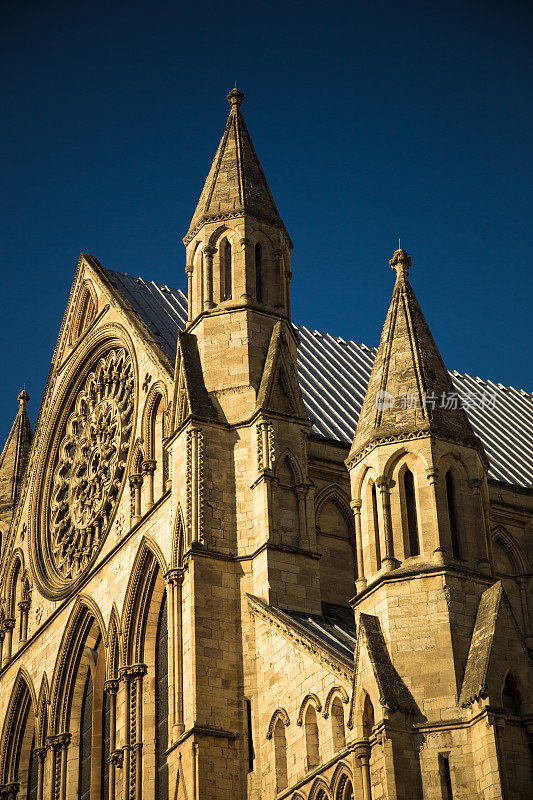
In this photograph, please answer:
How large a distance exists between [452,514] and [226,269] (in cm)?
1212

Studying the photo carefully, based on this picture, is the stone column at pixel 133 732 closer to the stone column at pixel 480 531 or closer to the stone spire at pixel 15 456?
the stone column at pixel 480 531

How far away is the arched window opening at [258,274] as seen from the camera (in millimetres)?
36575

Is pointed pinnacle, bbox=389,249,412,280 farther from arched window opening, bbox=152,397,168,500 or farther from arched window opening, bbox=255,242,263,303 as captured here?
arched window opening, bbox=152,397,168,500

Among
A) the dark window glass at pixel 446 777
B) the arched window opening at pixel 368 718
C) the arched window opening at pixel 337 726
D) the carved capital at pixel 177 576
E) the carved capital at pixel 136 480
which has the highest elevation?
the carved capital at pixel 136 480

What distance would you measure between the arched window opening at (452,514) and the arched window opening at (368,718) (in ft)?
10.8

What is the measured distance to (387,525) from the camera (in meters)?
26.9

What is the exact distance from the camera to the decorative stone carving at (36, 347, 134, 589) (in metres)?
40.7

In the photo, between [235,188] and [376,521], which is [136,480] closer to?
[235,188]

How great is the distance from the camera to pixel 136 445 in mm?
39250

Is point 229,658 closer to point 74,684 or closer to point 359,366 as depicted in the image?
point 74,684

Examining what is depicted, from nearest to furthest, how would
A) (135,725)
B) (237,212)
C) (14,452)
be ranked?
(135,725)
(237,212)
(14,452)

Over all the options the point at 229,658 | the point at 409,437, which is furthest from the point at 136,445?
the point at 409,437

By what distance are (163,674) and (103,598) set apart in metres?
4.08

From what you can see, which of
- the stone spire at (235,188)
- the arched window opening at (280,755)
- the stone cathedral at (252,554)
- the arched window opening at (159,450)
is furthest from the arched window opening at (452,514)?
the stone spire at (235,188)
